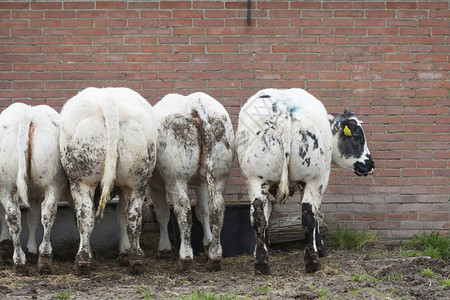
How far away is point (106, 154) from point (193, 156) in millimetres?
897

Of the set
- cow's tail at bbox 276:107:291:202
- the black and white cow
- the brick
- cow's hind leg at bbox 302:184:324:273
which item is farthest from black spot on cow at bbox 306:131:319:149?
the brick

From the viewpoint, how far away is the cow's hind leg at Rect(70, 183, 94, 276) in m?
6.36

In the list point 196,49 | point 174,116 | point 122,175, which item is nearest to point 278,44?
point 196,49

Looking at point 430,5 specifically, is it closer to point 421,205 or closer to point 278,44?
point 278,44

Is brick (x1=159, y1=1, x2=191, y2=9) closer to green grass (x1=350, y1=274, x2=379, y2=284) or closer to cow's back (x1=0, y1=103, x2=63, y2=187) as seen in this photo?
cow's back (x1=0, y1=103, x2=63, y2=187)

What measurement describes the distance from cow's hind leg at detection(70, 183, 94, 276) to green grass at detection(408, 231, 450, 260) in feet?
11.9

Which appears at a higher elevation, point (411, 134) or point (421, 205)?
point (411, 134)

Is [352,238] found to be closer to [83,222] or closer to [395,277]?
[395,277]

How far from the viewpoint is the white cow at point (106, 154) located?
630cm

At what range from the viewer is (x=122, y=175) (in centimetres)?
640

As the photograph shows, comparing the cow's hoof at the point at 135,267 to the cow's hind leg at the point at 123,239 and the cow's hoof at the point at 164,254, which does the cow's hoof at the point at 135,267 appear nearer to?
the cow's hind leg at the point at 123,239

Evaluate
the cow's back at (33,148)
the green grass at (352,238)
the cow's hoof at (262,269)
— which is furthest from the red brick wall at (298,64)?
the cow's hoof at (262,269)

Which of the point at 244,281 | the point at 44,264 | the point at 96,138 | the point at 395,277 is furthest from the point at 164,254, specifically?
the point at 395,277

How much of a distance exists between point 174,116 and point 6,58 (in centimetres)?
287
